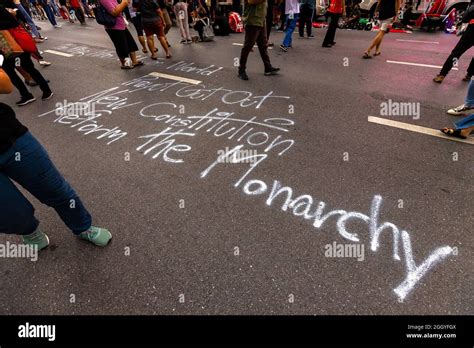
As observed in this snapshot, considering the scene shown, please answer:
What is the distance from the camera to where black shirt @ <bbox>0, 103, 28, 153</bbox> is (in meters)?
1.49

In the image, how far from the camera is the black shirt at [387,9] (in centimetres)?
611

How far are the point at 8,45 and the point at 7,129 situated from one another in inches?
162

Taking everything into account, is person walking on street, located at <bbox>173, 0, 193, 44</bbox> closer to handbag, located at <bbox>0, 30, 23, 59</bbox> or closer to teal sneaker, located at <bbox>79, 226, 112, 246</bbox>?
handbag, located at <bbox>0, 30, 23, 59</bbox>

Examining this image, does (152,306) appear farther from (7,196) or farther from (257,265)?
(7,196)

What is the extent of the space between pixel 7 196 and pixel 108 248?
827 mm

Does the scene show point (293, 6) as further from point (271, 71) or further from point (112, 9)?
point (112, 9)

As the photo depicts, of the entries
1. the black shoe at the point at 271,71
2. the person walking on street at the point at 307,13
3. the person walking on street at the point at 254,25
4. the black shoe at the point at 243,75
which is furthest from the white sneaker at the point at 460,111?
the person walking on street at the point at 307,13

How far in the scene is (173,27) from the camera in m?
12.5

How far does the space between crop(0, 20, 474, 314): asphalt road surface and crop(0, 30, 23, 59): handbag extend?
3.05ft

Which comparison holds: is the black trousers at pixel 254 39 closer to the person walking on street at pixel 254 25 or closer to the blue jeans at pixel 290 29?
the person walking on street at pixel 254 25

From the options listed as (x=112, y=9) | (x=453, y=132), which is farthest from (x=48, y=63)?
(x=453, y=132)

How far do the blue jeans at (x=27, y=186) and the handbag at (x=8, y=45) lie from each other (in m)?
3.90

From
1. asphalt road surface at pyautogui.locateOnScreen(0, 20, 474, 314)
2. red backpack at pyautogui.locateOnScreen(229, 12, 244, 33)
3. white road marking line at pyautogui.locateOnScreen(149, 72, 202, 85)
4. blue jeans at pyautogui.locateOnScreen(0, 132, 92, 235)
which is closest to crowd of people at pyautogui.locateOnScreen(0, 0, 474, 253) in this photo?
blue jeans at pyautogui.locateOnScreen(0, 132, 92, 235)
